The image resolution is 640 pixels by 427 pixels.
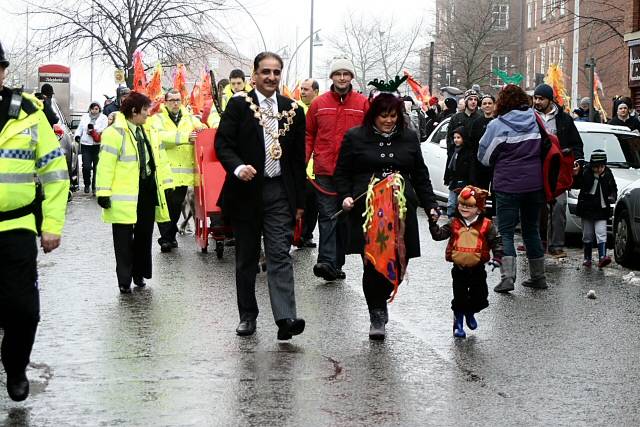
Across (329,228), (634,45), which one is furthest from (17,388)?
(634,45)

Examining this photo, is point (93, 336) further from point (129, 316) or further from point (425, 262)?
point (425, 262)

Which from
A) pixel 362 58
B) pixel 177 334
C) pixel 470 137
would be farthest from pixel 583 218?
pixel 362 58

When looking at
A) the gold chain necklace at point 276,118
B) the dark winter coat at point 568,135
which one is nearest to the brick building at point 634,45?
the dark winter coat at point 568,135

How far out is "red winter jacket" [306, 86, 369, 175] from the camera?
475 inches

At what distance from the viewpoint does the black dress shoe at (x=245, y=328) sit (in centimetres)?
891

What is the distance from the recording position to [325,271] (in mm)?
12047

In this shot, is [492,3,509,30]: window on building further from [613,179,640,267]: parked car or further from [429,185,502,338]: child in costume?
[429,185,502,338]: child in costume

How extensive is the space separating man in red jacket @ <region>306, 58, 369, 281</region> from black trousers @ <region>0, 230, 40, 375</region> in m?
5.55

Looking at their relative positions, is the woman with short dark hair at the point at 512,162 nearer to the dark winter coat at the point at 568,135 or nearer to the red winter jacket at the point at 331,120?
the red winter jacket at the point at 331,120

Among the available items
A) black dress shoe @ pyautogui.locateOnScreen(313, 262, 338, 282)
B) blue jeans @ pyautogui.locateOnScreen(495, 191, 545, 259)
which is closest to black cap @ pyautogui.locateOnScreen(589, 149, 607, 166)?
blue jeans @ pyautogui.locateOnScreen(495, 191, 545, 259)

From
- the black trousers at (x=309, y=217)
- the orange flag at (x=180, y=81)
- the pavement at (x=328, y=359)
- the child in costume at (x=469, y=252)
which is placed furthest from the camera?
the orange flag at (x=180, y=81)

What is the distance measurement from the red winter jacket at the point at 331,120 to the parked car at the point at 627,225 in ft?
11.2

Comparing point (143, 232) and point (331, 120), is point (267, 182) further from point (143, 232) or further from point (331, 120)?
point (331, 120)

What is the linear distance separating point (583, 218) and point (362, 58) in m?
70.5
